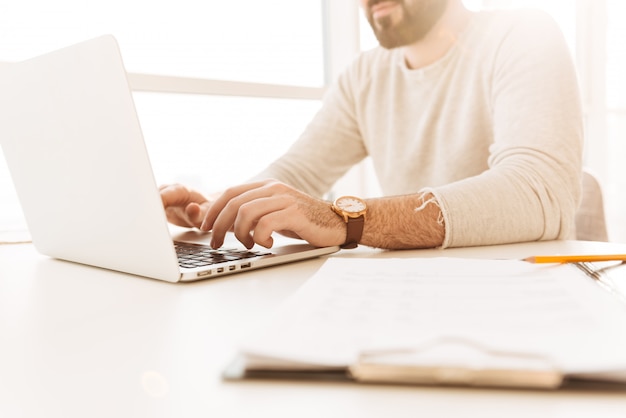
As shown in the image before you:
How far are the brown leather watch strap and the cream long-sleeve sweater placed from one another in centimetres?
13

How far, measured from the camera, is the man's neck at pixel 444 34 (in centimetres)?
140

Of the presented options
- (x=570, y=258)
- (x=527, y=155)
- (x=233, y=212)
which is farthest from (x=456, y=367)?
(x=527, y=155)

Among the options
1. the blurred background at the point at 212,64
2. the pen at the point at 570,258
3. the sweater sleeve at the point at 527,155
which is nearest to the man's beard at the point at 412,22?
the sweater sleeve at the point at 527,155

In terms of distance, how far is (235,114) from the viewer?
1882 millimetres

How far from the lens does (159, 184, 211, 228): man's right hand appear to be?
101cm

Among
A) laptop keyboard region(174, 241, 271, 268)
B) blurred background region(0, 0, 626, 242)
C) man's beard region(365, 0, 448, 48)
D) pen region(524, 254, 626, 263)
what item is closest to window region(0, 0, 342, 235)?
blurred background region(0, 0, 626, 242)

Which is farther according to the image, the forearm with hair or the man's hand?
the forearm with hair

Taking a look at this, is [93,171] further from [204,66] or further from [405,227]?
[204,66]

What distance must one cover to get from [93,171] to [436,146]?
3.16 feet

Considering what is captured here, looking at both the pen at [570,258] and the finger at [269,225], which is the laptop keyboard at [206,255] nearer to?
the finger at [269,225]

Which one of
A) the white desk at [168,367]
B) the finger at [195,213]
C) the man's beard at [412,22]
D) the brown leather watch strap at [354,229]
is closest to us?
the white desk at [168,367]

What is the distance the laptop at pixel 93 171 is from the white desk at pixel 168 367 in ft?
0.17

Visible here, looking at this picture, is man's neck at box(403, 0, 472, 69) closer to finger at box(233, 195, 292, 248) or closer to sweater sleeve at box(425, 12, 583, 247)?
sweater sleeve at box(425, 12, 583, 247)

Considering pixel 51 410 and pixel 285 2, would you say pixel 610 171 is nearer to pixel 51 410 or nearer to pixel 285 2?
pixel 285 2
